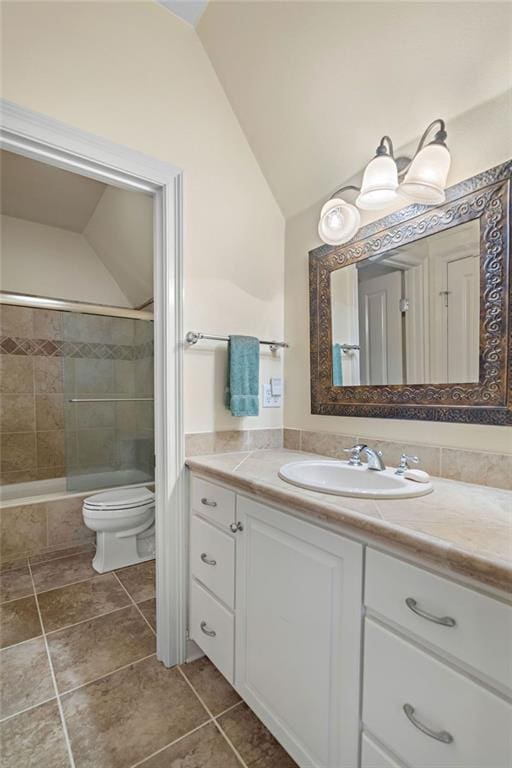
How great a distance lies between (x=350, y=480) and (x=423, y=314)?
Answer: 67cm

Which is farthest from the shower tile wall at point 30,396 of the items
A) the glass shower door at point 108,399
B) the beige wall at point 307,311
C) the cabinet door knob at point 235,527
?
the cabinet door knob at point 235,527

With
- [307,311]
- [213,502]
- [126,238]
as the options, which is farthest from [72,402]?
[307,311]

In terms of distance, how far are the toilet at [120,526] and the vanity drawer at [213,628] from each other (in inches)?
37.3

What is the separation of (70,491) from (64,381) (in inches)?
35.6

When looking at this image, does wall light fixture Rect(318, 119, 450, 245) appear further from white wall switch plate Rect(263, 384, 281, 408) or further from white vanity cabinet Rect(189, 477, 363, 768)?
white vanity cabinet Rect(189, 477, 363, 768)

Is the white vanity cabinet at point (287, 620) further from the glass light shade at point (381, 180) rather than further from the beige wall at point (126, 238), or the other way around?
the beige wall at point (126, 238)

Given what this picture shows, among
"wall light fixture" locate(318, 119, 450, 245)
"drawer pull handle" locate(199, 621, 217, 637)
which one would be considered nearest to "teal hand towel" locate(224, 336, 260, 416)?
"wall light fixture" locate(318, 119, 450, 245)

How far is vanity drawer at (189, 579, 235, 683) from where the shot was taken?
1270 mm

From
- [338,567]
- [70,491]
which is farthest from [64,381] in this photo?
[338,567]

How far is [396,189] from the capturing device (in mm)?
1207

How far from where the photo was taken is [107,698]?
4.35 ft

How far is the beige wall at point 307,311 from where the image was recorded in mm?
1066

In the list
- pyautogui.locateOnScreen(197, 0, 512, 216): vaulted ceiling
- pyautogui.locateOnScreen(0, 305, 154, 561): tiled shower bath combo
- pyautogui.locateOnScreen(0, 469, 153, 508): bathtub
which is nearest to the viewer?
pyautogui.locateOnScreen(197, 0, 512, 216): vaulted ceiling

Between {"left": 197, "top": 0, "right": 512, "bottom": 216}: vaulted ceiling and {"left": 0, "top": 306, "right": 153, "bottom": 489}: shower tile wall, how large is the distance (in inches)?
69.9
